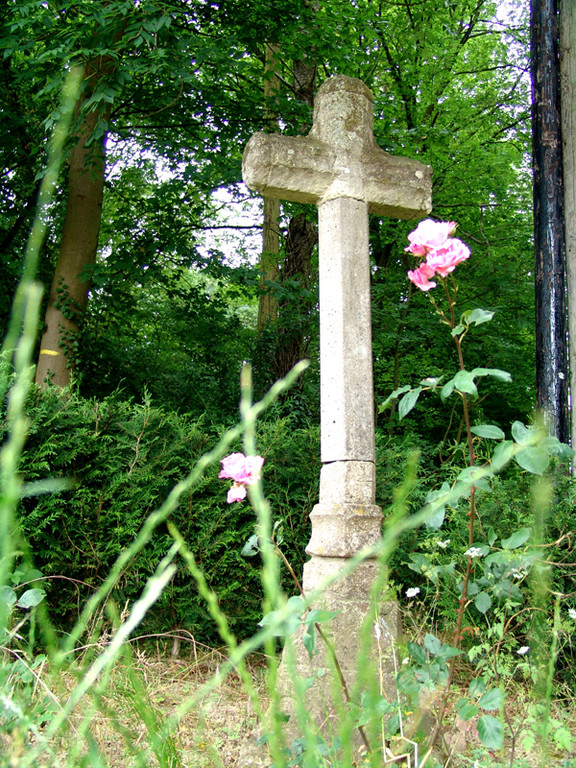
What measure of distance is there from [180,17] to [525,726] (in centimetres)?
792

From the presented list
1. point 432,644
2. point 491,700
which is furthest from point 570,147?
point 491,700

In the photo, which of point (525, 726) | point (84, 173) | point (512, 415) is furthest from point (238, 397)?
point (512, 415)

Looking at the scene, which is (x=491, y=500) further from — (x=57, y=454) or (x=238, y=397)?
(x=238, y=397)

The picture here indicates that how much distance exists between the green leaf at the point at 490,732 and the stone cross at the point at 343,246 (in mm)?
1685

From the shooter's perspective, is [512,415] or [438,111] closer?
[438,111]

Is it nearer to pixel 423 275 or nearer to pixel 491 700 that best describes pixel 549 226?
pixel 423 275

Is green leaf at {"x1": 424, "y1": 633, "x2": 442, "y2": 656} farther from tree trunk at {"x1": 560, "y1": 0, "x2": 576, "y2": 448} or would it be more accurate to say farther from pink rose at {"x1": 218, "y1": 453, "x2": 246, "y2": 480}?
tree trunk at {"x1": 560, "y1": 0, "x2": 576, "y2": 448}

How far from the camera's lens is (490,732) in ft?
5.55

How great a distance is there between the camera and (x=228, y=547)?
481 cm

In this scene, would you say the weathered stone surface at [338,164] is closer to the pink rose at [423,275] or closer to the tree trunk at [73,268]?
the pink rose at [423,275]

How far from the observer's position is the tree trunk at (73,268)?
733 cm

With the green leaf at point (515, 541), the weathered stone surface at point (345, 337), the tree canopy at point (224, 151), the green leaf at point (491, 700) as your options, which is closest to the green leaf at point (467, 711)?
the green leaf at point (491, 700)

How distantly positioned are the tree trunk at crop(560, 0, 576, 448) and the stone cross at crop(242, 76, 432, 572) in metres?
1.93

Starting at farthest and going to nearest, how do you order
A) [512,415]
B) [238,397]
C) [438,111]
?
[512,415]
[438,111]
[238,397]
